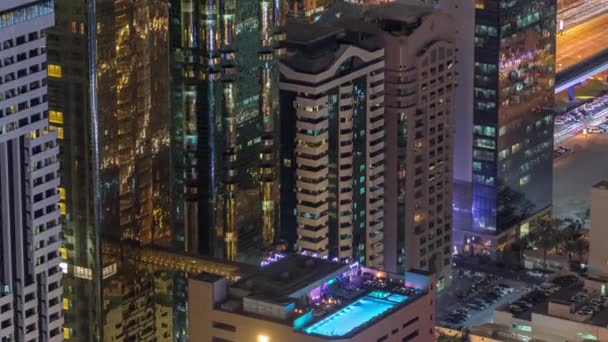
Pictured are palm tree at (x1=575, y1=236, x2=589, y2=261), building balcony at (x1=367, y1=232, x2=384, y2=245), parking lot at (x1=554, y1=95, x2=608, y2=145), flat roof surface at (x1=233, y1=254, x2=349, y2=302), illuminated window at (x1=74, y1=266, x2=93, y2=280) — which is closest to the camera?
flat roof surface at (x1=233, y1=254, x2=349, y2=302)

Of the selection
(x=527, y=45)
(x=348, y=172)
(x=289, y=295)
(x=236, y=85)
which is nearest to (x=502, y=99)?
(x=527, y=45)

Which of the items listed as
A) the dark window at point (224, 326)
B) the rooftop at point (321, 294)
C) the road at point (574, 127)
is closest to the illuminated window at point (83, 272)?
the rooftop at point (321, 294)

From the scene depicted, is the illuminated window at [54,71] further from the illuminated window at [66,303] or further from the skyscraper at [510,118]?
the skyscraper at [510,118]

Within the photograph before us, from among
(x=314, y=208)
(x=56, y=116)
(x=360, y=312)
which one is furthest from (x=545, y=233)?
(x=360, y=312)

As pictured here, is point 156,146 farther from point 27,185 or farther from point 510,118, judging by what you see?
point 510,118

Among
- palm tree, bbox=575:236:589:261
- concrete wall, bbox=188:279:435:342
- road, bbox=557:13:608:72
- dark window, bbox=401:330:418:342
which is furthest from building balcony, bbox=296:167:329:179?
road, bbox=557:13:608:72

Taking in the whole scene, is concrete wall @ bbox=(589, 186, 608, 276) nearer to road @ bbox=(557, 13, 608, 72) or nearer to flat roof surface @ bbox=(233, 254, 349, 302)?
flat roof surface @ bbox=(233, 254, 349, 302)
